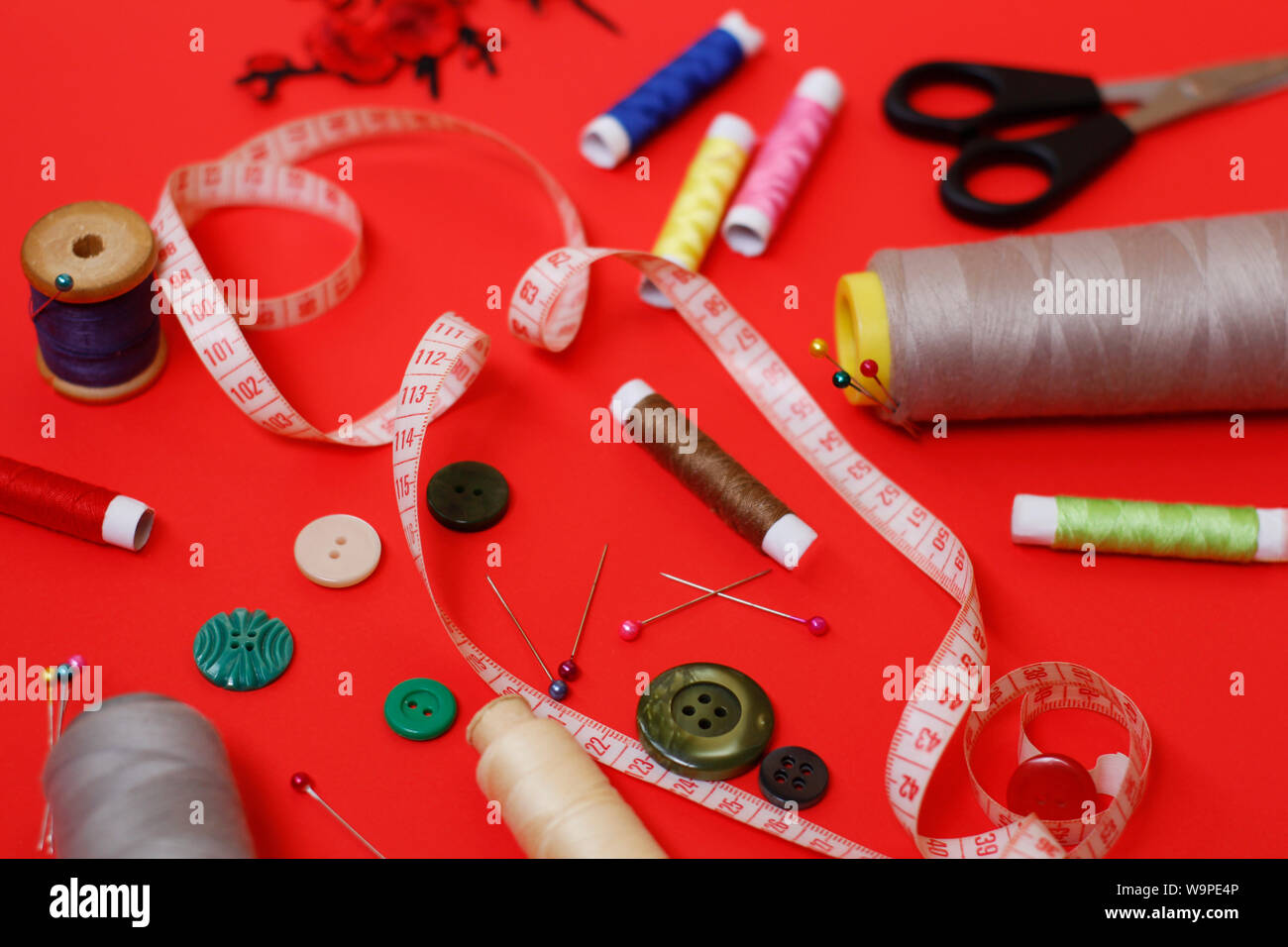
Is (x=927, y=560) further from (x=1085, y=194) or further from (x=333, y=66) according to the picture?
(x=333, y=66)

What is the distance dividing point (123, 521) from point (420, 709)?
0.66 metres

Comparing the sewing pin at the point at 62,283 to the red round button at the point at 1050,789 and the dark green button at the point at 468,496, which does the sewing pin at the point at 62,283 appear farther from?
the red round button at the point at 1050,789

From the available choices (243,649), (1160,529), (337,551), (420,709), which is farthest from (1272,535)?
(243,649)

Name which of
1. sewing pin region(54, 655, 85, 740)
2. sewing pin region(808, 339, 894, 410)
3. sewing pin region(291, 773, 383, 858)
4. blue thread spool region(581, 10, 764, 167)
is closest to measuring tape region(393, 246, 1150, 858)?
sewing pin region(808, 339, 894, 410)

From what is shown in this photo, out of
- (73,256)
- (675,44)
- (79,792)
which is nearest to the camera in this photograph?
(79,792)

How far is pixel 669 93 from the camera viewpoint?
10.7 ft

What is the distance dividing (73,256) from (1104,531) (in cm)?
201

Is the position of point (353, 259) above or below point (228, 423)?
above

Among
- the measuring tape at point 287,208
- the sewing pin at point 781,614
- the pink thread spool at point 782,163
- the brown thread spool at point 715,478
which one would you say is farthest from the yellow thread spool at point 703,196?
the sewing pin at point 781,614

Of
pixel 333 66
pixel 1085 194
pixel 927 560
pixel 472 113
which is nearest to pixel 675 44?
pixel 472 113

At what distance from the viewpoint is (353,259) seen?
290cm

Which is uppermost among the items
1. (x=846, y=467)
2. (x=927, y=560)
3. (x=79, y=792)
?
(x=846, y=467)

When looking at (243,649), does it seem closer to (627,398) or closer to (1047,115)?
(627,398)

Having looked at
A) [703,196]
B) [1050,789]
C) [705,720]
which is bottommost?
[1050,789]
